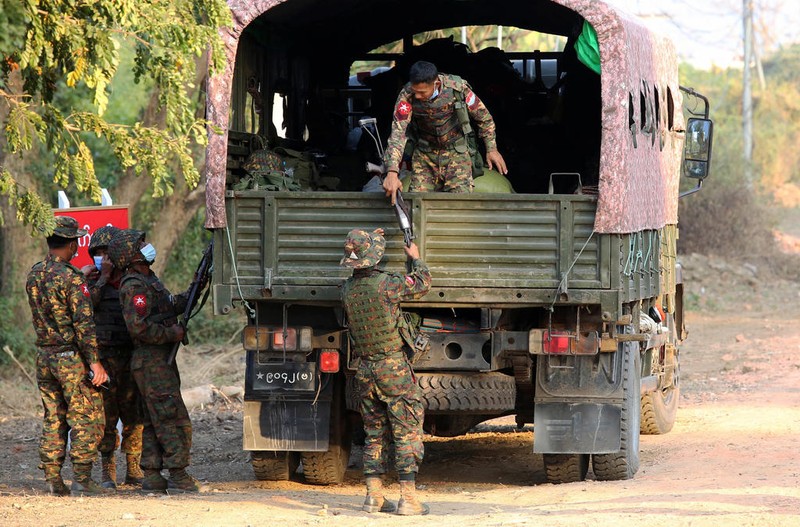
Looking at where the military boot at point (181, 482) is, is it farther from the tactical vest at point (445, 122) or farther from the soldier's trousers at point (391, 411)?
the tactical vest at point (445, 122)

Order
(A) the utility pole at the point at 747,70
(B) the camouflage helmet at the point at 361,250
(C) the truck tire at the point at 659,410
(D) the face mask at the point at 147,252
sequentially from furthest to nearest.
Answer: (A) the utility pole at the point at 747,70 < (C) the truck tire at the point at 659,410 < (D) the face mask at the point at 147,252 < (B) the camouflage helmet at the point at 361,250

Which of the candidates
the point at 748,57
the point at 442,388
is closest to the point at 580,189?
the point at 442,388

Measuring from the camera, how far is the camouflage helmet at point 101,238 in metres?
7.74

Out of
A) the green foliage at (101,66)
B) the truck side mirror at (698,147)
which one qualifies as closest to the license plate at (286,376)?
the green foliage at (101,66)

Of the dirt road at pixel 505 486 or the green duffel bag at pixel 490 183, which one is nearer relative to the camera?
the dirt road at pixel 505 486

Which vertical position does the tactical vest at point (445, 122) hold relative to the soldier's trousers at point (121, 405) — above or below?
above

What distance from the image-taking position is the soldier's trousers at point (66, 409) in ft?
23.7

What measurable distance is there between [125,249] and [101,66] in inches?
Result: 80.7

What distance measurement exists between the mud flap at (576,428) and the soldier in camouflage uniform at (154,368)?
213 centimetres

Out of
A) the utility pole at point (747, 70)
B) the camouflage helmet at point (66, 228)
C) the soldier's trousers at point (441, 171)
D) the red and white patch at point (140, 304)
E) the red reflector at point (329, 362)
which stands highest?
the utility pole at point (747, 70)

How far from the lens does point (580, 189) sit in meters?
7.20

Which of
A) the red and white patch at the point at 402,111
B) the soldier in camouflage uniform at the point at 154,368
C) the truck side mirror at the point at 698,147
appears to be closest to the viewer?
the red and white patch at the point at 402,111

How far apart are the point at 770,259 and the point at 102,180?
44.8ft

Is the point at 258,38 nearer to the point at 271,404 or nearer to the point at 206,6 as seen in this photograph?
the point at 206,6
